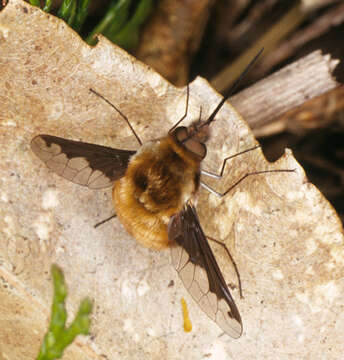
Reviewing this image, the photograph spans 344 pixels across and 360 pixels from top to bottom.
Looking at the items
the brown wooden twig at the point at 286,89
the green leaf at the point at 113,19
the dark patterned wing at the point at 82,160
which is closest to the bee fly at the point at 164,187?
the dark patterned wing at the point at 82,160

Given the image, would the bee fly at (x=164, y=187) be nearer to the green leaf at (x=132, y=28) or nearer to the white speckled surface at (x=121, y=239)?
the white speckled surface at (x=121, y=239)

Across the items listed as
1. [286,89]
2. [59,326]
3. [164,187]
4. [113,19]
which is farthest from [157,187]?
[113,19]

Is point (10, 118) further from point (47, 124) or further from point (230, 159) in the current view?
point (230, 159)

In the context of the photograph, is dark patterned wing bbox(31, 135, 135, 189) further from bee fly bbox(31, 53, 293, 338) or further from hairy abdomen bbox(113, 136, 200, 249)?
hairy abdomen bbox(113, 136, 200, 249)

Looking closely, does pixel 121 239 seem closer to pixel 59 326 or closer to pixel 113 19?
Result: pixel 59 326

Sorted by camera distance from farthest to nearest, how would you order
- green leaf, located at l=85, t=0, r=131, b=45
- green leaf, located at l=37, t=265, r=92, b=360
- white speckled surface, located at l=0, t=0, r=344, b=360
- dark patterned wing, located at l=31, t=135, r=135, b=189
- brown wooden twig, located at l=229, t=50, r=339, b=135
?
green leaf, located at l=85, t=0, r=131, b=45, brown wooden twig, located at l=229, t=50, r=339, b=135, dark patterned wing, located at l=31, t=135, r=135, b=189, white speckled surface, located at l=0, t=0, r=344, b=360, green leaf, located at l=37, t=265, r=92, b=360

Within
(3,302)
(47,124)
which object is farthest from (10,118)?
(3,302)

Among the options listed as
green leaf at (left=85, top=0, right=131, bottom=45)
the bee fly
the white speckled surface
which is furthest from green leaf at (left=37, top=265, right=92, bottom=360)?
green leaf at (left=85, top=0, right=131, bottom=45)
